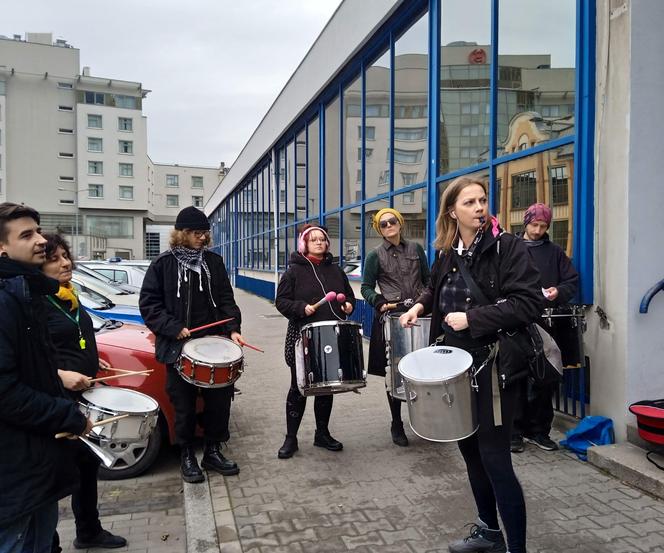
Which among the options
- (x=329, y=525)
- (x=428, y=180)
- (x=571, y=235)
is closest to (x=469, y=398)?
(x=329, y=525)

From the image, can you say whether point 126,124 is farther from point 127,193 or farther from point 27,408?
point 27,408

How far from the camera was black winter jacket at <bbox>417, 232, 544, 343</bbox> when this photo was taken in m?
2.59

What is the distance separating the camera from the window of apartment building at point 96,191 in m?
62.4

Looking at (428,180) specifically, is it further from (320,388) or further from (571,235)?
(320,388)

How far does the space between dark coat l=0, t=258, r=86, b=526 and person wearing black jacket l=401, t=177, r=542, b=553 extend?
1736 mm

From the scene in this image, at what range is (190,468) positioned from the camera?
4.15m

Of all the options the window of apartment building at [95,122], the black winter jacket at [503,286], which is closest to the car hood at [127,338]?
the black winter jacket at [503,286]

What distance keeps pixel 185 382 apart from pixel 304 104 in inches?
417

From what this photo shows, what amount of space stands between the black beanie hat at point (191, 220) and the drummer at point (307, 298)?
2.52ft

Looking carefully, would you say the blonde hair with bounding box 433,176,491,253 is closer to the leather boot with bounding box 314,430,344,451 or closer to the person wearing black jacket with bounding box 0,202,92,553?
the person wearing black jacket with bounding box 0,202,92,553

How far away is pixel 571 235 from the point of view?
4.83m

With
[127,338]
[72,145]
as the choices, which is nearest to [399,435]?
[127,338]

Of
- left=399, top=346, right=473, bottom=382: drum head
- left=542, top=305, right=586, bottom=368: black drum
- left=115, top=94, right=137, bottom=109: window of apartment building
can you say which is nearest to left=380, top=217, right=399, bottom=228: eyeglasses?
left=542, top=305, right=586, bottom=368: black drum

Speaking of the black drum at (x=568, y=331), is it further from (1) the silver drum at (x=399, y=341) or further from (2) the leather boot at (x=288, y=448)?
(2) the leather boot at (x=288, y=448)
